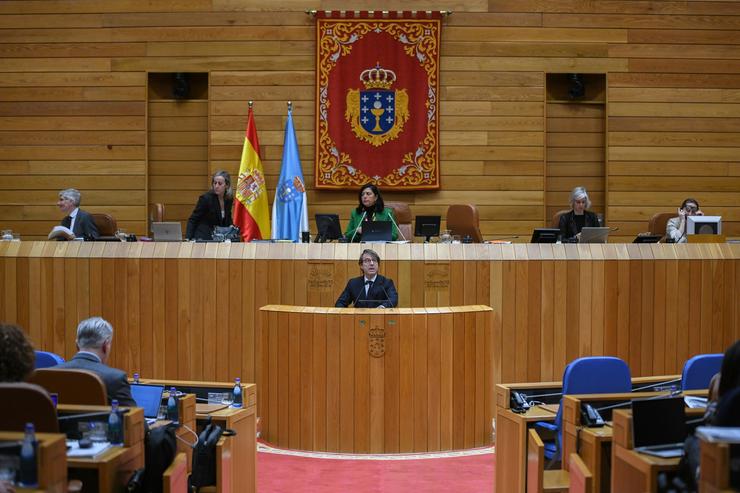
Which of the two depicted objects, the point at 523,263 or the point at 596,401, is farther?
the point at 523,263

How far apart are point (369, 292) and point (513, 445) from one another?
2.36 metres

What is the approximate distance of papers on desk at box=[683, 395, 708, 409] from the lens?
417 cm

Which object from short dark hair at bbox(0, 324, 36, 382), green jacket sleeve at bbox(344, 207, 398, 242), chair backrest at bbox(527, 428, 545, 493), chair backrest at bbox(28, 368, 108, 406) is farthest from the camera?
green jacket sleeve at bbox(344, 207, 398, 242)

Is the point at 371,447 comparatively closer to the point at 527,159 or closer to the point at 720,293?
the point at 720,293

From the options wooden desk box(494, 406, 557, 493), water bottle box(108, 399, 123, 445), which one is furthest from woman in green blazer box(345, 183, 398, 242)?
water bottle box(108, 399, 123, 445)

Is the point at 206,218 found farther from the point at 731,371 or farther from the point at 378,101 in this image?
the point at 731,371

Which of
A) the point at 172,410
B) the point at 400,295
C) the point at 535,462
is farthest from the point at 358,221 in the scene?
the point at 172,410

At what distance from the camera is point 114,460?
11.8 ft

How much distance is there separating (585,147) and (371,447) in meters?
5.84

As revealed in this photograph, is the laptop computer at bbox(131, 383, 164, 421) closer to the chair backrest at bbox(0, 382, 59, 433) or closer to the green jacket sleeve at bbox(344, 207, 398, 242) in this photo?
the chair backrest at bbox(0, 382, 59, 433)

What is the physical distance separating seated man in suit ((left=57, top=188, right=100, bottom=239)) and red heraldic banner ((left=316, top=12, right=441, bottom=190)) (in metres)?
2.99

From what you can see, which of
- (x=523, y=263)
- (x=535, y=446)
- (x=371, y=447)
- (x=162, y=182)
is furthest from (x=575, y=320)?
(x=162, y=182)

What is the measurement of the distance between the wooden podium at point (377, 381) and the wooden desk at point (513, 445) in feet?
3.43

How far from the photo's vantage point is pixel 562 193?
1095 cm
